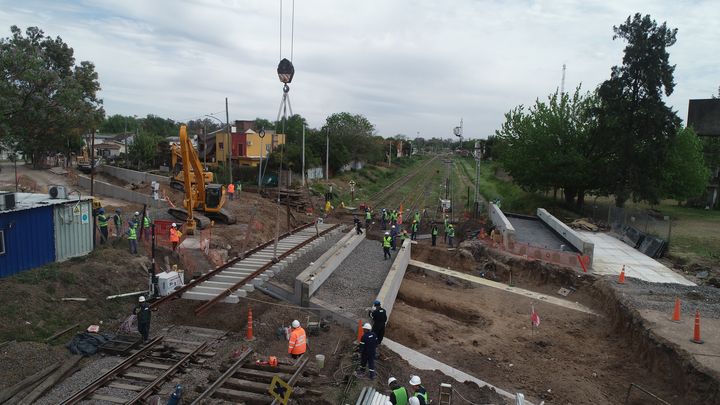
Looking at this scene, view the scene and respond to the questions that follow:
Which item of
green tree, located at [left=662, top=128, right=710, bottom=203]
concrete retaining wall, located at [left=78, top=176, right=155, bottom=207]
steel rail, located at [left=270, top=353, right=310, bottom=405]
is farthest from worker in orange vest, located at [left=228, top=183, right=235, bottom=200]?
green tree, located at [left=662, top=128, right=710, bottom=203]

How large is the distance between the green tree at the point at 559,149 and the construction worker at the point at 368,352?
95.0ft

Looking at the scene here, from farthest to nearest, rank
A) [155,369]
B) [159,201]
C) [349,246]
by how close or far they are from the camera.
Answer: [159,201] < [349,246] < [155,369]

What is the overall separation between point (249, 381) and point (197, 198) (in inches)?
682

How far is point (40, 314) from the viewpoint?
12.3 m

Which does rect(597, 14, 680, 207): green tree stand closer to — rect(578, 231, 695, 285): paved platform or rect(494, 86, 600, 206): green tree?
rect(494, 86, 600, 206): green tree

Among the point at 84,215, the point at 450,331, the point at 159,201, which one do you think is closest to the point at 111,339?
the point at 84,215

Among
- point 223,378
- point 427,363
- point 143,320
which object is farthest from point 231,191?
point 223,378

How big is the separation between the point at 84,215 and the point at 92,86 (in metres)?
23.2

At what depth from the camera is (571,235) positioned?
24719 mm

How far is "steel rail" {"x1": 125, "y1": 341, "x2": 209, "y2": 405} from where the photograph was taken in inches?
354

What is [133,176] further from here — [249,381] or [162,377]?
[249,381]

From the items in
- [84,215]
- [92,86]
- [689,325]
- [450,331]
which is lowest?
[450,331]

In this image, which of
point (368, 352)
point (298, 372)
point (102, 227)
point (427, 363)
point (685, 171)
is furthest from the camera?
point (685, 171)

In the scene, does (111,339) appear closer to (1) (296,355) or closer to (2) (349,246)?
(1) (296,355)
